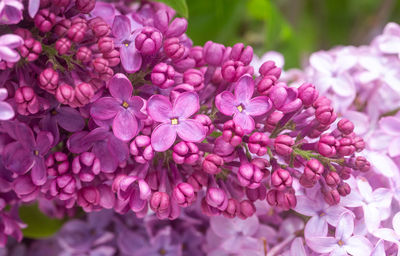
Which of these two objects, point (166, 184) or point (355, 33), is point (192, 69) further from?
point (355, 33)

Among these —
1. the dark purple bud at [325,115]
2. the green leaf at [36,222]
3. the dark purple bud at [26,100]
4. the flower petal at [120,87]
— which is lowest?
the green leaf at [36,222]

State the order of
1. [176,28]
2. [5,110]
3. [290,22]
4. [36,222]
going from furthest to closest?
[290,22] → [36,222] → [176,28] → [5,110]

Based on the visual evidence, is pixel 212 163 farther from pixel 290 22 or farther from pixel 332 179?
pixel 290 22

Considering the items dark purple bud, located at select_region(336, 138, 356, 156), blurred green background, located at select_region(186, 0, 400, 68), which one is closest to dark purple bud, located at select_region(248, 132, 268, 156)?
dark purple bud, located at select_region(336, 138, 356, 156)

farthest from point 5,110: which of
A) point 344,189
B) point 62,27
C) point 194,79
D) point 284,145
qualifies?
point 344,189

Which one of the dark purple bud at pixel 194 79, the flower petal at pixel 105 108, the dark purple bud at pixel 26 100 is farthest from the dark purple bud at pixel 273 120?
the dark purple bud at pixel 26 100

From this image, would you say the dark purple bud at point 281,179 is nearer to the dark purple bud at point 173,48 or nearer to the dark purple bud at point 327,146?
the dark purple bud at point 327,146
